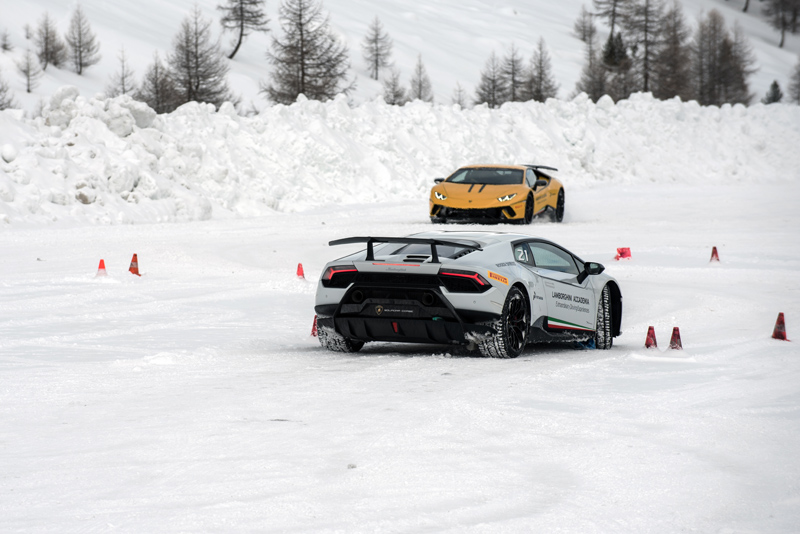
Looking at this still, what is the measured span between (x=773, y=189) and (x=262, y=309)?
26.7 meters

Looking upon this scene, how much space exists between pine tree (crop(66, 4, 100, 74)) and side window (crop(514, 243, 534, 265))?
6537 centimetres

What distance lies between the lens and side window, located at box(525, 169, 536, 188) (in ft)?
68.8

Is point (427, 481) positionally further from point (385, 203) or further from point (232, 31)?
point (232, 31)

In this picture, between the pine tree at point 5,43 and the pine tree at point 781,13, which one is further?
the pine tree at point 781,13

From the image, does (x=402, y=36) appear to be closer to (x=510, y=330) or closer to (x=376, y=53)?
(x=376, y=53)

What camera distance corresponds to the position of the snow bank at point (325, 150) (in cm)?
2181

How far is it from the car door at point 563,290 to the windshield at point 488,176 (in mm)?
11336

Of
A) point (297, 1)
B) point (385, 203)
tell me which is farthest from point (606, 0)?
point (385, 203)

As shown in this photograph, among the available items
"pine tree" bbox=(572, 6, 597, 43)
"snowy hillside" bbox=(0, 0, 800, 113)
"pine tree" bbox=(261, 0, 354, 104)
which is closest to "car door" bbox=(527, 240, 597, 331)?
"pine tree" bbox=(261, 0, 354, 104)

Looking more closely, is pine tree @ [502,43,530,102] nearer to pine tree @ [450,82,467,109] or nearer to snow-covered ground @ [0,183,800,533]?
pine tree @ [450,82,467,109]

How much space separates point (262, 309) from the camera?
1105 cm

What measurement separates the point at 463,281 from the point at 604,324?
239 cm

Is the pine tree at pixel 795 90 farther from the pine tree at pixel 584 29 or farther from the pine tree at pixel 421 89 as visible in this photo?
the pine tree at pixel 421 89

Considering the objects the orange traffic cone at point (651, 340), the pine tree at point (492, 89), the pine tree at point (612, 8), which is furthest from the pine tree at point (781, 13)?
the orange traffic cone at point (651, 340)
